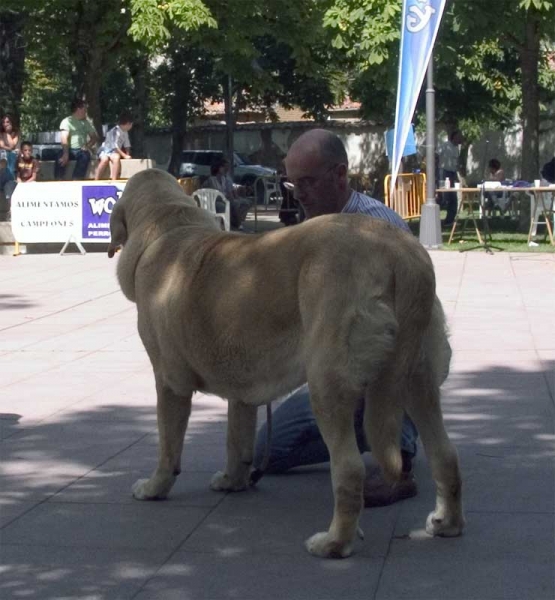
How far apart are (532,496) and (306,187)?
1802mm

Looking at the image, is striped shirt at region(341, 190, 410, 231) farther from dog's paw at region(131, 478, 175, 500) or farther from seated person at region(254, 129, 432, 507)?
dog's paw at region(131, 478, 175, 500)

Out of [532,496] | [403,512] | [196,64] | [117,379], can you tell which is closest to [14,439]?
[117,379]

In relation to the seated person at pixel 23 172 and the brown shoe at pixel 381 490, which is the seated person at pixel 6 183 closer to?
the seated person at pixel 23 172

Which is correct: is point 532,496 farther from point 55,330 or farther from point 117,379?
point 55,330

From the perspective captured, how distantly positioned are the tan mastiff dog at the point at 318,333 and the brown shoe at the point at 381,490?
403mm

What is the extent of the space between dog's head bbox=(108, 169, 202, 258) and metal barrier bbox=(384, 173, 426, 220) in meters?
13.9

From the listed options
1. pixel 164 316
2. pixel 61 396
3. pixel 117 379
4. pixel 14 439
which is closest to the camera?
pixel 164 316

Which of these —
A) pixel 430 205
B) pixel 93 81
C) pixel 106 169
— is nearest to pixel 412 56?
pixel 430 205

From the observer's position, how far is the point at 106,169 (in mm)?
20969

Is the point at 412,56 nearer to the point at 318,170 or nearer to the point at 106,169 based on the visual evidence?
the point at 106,169

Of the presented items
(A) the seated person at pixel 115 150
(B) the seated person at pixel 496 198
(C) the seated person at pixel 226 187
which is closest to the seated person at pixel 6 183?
(A) the seated person at pixel 115 150

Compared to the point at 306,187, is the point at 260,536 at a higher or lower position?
lower

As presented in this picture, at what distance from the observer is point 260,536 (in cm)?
507

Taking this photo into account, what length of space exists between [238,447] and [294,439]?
321 millimetres
